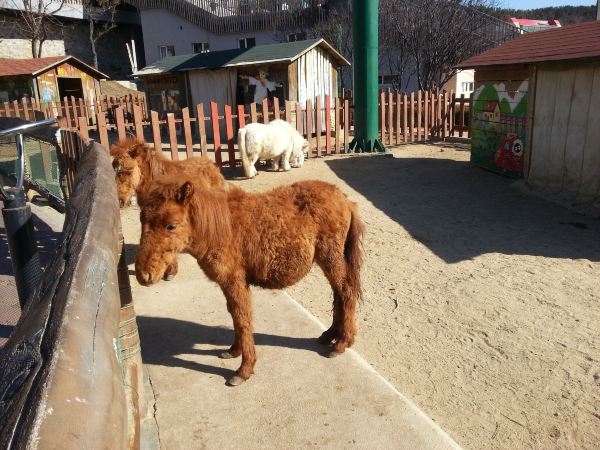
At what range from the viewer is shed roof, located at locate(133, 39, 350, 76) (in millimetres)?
17203

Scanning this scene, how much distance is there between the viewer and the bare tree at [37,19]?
2875 cm

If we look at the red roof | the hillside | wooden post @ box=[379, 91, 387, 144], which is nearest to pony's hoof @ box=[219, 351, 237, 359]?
the red roof

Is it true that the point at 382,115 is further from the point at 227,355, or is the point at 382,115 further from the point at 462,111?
the point at 227,355

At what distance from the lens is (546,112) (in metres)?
8.81

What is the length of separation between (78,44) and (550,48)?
3482 centimetres

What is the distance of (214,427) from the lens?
9.11ft

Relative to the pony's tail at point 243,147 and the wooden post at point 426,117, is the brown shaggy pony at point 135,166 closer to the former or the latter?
the pony's tail at point 243,147

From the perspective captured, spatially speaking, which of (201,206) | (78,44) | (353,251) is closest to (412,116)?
(353,251)

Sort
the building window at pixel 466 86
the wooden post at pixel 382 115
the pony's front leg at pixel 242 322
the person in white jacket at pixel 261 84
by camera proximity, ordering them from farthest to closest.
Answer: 1. the building window at pixel 466 86
2. the person in white jacket at pixel 261 84
3. the wooden post at pixel 382 115
4. the pony's front leg at pixel 242 322

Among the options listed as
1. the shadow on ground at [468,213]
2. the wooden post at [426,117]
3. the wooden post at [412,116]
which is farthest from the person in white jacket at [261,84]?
the shadow on ground at [468,213]

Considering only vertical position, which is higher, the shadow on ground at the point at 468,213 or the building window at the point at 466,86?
the building window at the point at 466,86

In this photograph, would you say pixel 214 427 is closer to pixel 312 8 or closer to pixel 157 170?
pixel 157 170

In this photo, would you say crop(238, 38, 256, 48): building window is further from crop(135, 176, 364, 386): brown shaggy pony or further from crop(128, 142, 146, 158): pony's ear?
crop(135, 176, 364, 386): brown shaggy pony

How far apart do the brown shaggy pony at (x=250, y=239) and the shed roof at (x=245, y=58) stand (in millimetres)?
14664
